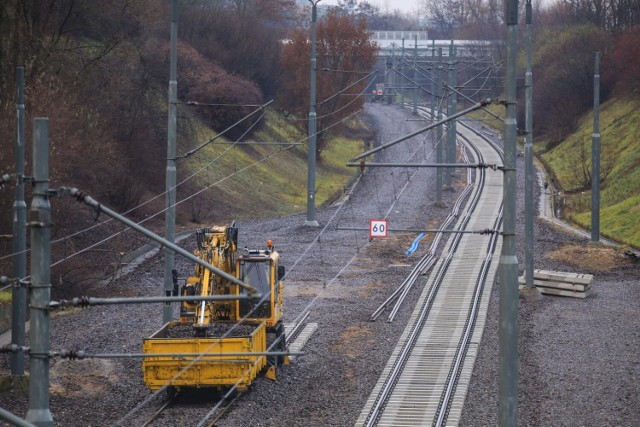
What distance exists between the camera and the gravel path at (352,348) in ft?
60.2

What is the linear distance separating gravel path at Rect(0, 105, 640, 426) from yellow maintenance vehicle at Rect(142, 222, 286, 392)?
0.64 meters

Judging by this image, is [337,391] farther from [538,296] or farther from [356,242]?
[356,242]

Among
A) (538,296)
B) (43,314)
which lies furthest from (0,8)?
(43,314)

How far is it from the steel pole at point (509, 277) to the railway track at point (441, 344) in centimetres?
180

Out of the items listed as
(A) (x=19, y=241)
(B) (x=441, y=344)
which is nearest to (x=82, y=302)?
(A) (x=19, y=241)

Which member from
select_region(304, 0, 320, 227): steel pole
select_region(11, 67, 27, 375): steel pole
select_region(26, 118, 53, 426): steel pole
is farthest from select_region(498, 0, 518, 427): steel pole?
select_region(304, 0, 320, 227): steel pole

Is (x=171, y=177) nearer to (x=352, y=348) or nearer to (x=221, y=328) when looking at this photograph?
(x=221, y=328)

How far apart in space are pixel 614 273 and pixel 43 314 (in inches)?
1082

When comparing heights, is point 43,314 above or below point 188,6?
below

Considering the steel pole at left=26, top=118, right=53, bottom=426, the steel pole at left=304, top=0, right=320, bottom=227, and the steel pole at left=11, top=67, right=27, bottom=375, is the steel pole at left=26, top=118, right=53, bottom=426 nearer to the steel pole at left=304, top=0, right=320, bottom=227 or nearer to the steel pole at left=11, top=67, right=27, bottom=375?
the steel pole at left=11, top=67, right=27, bottom=375

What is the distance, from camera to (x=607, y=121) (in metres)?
65.8

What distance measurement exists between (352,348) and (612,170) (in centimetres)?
3521

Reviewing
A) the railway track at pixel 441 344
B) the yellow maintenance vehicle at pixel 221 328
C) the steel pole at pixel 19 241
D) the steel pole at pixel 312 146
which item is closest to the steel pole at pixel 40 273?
the railway track at pixel 441 344

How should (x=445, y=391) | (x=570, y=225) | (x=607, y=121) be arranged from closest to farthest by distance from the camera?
(x=445, y=391)
(x=570, y=225)
(x=607, y=121)
